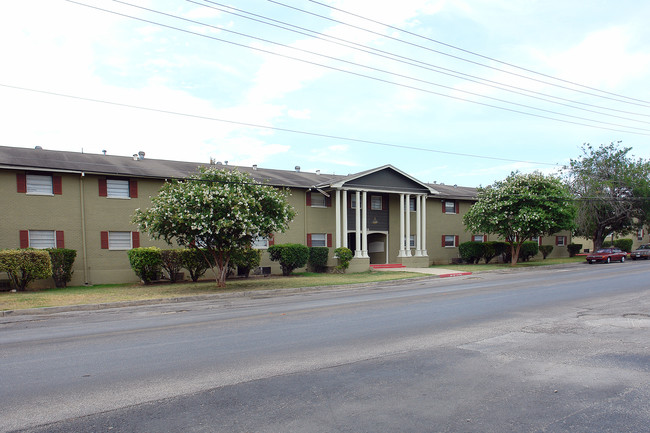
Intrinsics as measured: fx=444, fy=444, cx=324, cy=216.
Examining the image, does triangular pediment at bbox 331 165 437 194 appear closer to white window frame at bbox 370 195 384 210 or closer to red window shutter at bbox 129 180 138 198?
white window frame at bbox 370 195 384 210

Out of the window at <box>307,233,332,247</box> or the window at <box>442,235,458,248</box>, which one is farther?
the window at <box>442,235,458,248</box>

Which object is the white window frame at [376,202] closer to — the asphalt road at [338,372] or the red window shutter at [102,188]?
the red window shutter at [102,188]

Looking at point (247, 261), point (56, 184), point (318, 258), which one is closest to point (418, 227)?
point (318, 258)

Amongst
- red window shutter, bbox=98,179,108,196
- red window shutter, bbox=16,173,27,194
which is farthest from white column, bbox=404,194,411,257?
red window shutter, bbox=16,173,27,194

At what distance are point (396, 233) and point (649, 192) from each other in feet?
81.7

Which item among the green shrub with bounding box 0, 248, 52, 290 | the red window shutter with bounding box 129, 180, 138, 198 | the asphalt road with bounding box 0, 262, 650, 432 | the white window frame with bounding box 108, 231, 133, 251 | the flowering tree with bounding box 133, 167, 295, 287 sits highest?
the red window shutter with bounding box 129, 180, 138, 198

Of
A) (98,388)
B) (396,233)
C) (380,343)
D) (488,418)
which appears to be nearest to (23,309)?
(98,388)

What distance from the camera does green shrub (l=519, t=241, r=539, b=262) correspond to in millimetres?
37219

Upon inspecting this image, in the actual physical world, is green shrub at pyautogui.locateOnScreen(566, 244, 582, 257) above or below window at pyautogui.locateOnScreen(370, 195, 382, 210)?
below

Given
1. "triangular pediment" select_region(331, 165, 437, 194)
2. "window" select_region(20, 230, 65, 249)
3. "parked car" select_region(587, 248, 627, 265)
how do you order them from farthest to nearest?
"parked car" select_region(587, 248, 627, 265) < "triangular pediment" select_region(331, 165, 437, 194) < "window" select_region(20, 230, 65, 249)

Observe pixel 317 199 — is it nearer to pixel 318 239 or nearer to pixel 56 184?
pixel 318 239

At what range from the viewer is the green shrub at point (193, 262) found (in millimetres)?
22344

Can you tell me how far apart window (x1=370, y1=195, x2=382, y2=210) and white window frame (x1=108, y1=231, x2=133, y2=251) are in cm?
1603

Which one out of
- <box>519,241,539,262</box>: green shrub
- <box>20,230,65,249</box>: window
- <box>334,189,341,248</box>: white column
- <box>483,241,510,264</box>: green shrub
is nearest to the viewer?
<box>20,230,65,249</box>: window
